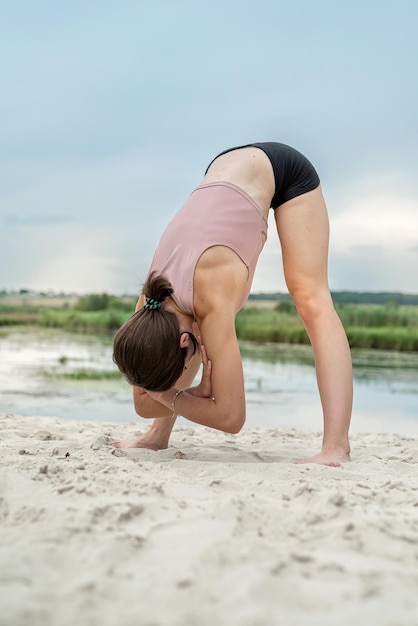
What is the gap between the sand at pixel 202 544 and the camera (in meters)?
1.33

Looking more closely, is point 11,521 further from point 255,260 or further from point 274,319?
point 274,319

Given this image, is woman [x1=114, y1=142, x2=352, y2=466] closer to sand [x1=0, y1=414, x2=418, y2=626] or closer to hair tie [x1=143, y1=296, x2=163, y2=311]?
hair tie [x1=143, y1=296, x2=163, y2=311]

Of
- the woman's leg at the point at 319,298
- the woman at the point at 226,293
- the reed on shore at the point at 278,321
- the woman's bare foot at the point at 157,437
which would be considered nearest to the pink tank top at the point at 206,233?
the woman at the point at 226,293

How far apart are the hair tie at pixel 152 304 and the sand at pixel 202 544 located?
540 millimetres

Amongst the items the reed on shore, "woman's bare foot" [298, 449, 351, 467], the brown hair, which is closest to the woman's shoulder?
the brown hair

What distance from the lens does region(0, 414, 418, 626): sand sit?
1.33 meters

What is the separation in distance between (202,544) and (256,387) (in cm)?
494

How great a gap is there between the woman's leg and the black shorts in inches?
1.2

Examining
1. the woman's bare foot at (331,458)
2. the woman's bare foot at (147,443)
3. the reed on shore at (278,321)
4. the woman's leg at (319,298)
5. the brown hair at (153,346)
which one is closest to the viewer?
the brown hair at (153,346)

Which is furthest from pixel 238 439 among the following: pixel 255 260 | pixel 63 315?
pixel 63 315

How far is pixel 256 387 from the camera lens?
21.3 ft

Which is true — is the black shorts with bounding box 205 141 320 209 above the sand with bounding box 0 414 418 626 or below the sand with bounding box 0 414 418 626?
above

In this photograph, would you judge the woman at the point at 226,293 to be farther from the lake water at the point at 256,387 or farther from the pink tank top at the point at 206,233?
the lake water at the point at 256,387

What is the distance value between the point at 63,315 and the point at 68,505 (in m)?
10.7
